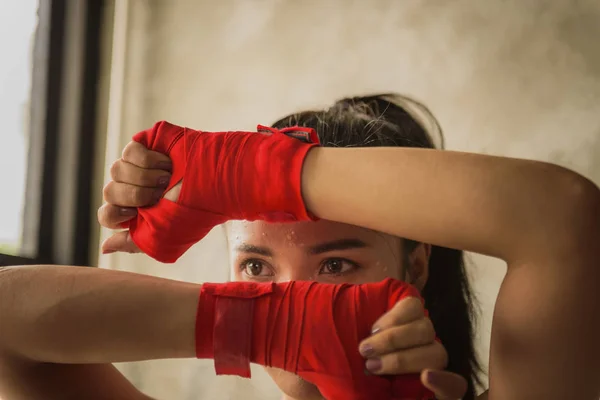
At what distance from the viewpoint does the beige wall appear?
1.08 m

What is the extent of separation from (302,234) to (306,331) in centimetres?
27

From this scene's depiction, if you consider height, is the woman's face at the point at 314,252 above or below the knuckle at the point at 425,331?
below

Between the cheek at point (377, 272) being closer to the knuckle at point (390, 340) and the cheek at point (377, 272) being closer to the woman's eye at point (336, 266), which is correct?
the woman's eye at point (336, 266)

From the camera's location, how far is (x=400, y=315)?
1.40ft

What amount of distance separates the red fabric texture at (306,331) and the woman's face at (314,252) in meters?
0.23

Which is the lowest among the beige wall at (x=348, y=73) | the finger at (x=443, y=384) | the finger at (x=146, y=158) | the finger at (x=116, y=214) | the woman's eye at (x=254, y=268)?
the woman's eye at (x=254, y=268)

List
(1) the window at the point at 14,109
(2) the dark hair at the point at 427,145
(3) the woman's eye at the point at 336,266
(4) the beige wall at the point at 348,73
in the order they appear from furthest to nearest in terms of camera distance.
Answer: (1) the window at the point at 14,109
(4) the beige wall at the point at 348,73
(2) the dark hair at the point at 427,145
(3) the woman's eye at the point at 336,266

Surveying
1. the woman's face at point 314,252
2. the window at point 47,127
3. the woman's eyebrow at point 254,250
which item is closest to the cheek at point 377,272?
the woman's face at point 314,252

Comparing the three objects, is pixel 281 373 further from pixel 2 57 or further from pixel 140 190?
pixel 2 57

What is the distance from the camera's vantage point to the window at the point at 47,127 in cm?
121

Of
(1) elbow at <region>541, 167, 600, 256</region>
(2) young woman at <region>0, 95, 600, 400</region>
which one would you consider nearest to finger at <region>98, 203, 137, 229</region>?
(2) young woman at <region>0, 95, 600, 400</region>

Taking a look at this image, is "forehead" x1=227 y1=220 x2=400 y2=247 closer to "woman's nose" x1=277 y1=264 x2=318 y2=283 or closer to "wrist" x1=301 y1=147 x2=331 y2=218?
"woman's nose" x1=277 y1=264 x2=318 y2=283

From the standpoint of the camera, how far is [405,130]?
959 mm

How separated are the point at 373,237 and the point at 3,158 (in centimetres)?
88
